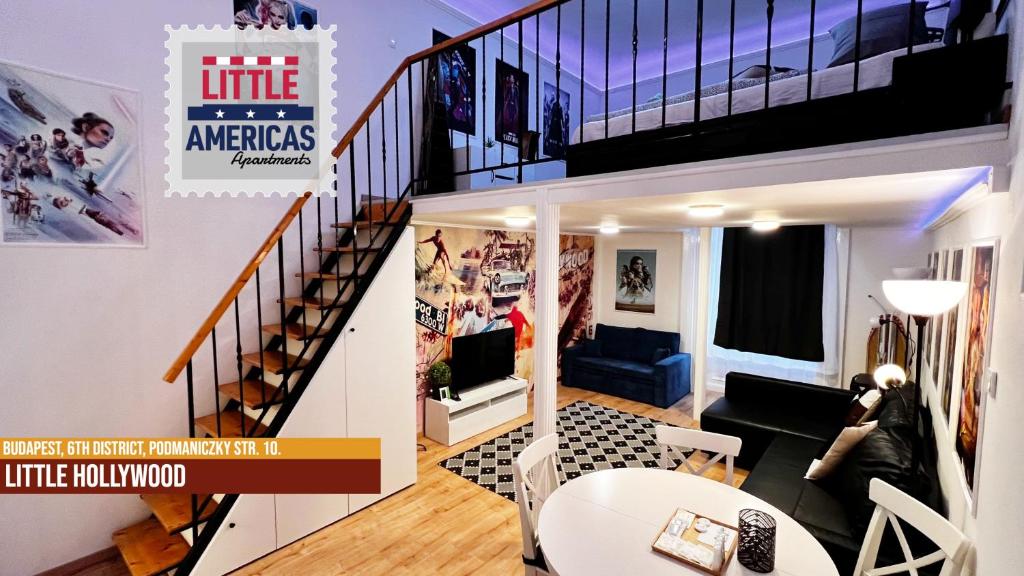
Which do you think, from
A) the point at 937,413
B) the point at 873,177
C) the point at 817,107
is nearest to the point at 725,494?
the point at 937,413

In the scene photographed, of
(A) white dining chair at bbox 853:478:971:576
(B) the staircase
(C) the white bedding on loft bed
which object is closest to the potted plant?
(B) the staircase

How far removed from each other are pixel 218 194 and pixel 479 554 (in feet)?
9.68

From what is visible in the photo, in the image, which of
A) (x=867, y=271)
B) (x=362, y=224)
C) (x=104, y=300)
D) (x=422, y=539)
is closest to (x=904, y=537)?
(x=422, y=539)

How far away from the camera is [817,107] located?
1840 mm

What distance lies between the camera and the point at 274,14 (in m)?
3.30

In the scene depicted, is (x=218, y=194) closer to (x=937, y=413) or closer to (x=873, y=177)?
(x=873, y=177)

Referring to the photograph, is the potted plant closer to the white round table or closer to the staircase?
the staircase

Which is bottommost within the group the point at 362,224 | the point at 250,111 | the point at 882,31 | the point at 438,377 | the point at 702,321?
the point at 438,377

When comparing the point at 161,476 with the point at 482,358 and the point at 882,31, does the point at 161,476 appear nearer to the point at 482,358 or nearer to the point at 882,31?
the point at 482,358

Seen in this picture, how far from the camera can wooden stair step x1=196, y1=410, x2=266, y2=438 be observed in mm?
2770

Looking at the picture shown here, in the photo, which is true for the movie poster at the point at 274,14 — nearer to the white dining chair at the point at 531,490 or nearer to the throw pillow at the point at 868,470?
the white dining chair at the point at 531,490

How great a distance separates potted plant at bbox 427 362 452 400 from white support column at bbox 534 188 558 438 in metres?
1.88

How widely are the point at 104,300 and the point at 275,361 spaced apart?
998mm

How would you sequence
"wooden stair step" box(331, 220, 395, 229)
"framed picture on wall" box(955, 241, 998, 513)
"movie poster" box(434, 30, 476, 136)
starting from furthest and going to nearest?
"movie poster" box(434, 30, 476, 136) < "wooden stair step" box(331, 220, 395, 229) < "framed picture on wall" box(955, 241, 998, 513)
